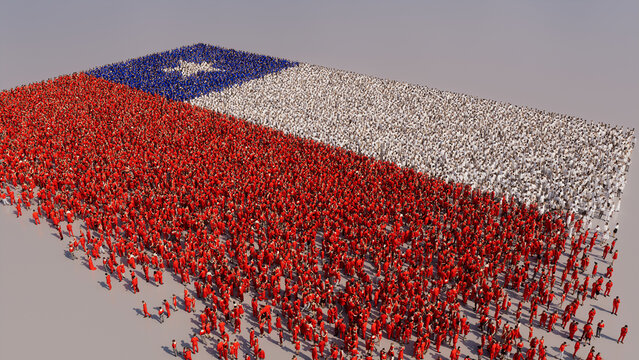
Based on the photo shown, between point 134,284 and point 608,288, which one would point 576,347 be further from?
point 134,284

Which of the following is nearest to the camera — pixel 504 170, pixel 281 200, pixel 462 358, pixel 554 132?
pixel 462 358

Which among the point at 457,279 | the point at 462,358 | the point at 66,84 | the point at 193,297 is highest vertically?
the point at 66,84

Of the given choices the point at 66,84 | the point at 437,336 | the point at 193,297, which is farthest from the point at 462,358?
the point at 66,84

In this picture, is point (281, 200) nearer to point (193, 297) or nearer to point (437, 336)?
point (193, 297)

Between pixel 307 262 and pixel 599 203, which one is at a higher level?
pixel 599 203

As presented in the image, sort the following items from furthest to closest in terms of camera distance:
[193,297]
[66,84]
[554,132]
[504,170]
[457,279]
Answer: [66,84] → [554,132] → [504,170] → [457,279] → [193,297]

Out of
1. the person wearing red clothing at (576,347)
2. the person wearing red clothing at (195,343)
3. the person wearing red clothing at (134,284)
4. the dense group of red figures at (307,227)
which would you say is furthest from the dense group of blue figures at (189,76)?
the person wearing red clothing at (576,347)

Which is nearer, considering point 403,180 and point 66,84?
point 403,180
